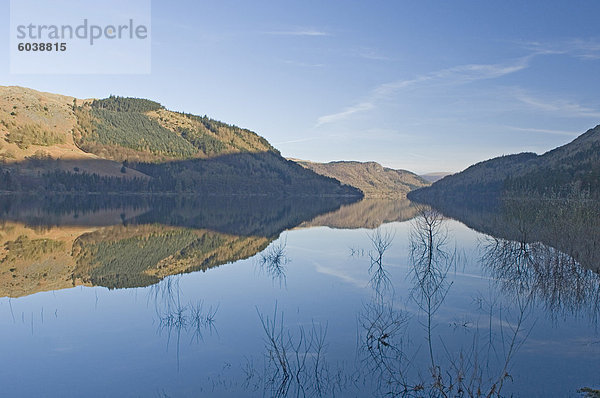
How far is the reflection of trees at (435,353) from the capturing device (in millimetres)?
8312

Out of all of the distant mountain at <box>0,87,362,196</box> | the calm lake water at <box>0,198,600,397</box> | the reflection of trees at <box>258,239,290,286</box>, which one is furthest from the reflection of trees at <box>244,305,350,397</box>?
the distant mountain at <box>0,87,362,196</box>

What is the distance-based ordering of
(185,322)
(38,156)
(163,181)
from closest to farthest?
(185,322)
(38,156)
(163,181)

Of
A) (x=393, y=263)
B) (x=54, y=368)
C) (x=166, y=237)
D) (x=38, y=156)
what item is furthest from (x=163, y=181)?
(x=54, y=368)

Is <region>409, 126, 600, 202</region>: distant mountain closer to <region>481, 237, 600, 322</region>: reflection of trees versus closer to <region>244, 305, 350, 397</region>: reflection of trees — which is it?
<region>481, 237, 600, 322</region>: reflection of trees

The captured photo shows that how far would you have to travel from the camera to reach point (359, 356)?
395 inches

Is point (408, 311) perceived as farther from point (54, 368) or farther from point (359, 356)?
point (54, 368)

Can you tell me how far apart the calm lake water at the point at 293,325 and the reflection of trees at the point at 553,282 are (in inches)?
2.7

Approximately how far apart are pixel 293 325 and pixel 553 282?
35.1 feet

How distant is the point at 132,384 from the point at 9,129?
156 metres

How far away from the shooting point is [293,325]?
12.3 metres

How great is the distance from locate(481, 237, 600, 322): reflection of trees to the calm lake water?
69mm

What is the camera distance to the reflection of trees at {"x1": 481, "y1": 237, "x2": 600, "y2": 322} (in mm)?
13969

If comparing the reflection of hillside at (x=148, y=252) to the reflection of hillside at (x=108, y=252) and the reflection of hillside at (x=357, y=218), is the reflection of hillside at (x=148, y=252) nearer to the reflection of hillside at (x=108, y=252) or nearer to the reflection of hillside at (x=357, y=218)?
the reflection of hillside at (x=108, y=252)

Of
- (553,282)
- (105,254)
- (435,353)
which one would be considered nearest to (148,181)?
(105,254)
